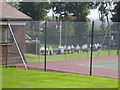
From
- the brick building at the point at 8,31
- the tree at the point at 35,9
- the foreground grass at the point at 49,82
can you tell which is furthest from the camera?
the tree at the point at 35,9

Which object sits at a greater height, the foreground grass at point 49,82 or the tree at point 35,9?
the tree at point 35,9

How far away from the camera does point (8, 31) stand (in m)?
18.8

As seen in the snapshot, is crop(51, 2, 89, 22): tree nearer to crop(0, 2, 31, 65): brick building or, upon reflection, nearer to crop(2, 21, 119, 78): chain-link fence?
crop(2, 21, 119, 78): chain-link fence

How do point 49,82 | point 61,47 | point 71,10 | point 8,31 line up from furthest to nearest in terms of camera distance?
point 71,10 → point 61,47 → point 8,31 → point 49,82

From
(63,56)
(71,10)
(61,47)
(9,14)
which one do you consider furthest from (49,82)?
(71,10)

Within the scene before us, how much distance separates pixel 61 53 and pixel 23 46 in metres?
4.20

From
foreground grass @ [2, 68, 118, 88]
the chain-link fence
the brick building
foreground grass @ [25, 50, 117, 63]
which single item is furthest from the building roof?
foreground grass @ [2, 68, 118, 88]

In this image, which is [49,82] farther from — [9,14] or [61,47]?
[61,47]

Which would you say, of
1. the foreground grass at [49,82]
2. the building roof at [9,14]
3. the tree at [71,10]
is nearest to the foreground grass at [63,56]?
the building roof at [9,14]

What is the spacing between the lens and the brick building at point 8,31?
18.3 m

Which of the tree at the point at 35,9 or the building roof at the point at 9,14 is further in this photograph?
the tree at the point at 35,9

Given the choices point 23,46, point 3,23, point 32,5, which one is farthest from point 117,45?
point 32,5

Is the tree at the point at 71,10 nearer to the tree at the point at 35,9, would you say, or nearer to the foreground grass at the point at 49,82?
the tree at the point at 35,9

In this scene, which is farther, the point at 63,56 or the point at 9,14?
the point at 63,56
